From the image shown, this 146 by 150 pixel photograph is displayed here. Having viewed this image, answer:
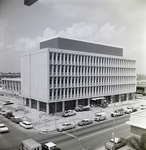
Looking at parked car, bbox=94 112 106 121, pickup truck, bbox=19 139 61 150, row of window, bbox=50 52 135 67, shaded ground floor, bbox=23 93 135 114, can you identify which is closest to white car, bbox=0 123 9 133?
pickup truck, bbox=19 139 61 150

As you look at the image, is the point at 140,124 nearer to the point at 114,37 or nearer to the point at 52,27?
the point at 114,37

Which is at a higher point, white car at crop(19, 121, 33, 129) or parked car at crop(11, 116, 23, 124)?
parked car at crop(11, 116, 23, 124)

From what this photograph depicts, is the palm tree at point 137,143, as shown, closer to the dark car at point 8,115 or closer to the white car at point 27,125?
the white car at point 27,125

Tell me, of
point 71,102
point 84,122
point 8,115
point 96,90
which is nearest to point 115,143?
point 84,122

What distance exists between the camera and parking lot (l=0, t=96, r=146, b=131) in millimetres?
5129

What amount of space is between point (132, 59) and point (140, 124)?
202 cm

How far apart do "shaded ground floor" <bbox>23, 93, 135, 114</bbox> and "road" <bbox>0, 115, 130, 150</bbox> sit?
0.80 meters

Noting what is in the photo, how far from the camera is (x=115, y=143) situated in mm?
4938

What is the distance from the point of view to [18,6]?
19.9ft

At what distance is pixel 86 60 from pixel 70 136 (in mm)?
2650

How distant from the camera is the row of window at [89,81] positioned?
228 inches

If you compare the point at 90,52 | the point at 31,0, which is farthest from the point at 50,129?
the point at 31,0

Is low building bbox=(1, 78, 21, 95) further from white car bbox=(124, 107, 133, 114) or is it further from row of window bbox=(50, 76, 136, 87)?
white car bbox=(124, 107, 133, 114)

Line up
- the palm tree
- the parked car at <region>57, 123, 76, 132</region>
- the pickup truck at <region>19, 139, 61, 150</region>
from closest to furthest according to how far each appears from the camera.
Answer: the palm tree → the pickup truck at <region>19, 139, 61, 150</region> → the parked car at <region>57, 123, 76, 132</region>
